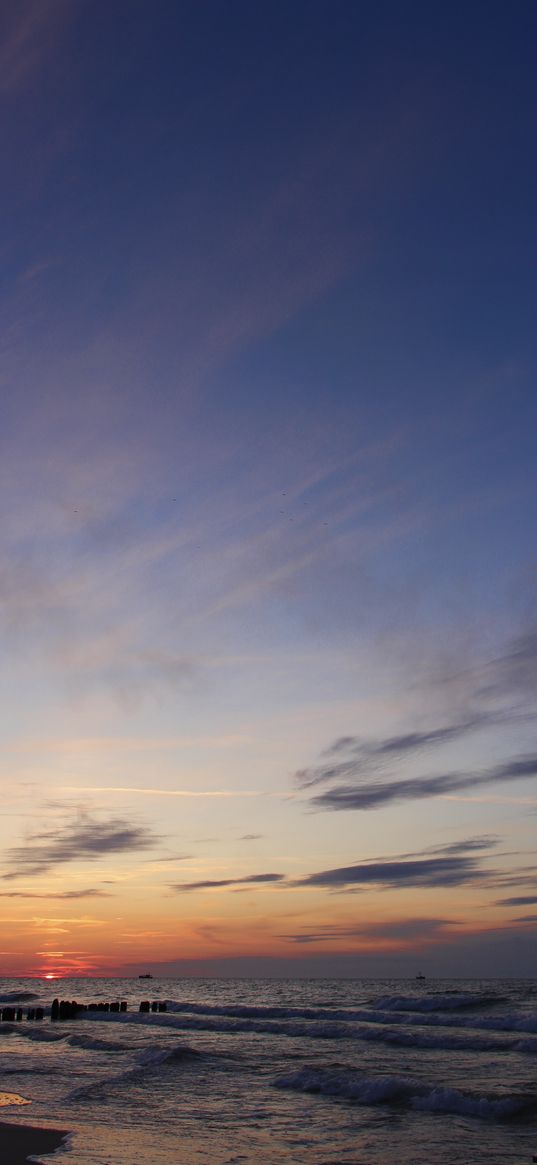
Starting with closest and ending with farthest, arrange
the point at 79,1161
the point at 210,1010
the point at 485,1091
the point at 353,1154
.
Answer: the point at 79,1161, the point at 353,1154, the point at 485,1091, the point at 210,1010

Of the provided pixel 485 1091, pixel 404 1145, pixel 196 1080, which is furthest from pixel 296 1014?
pixel 404 1145

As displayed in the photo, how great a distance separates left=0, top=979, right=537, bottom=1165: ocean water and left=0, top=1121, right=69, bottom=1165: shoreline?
1.55 ft

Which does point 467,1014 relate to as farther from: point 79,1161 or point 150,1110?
point 79,1161

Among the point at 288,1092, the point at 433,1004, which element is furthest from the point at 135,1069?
the point at 433,1004

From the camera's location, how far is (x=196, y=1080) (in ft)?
92.1

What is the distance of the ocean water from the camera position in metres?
16.8

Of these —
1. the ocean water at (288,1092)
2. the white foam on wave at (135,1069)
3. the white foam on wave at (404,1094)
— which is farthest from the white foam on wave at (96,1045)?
the white foam on wave at (404,1094)

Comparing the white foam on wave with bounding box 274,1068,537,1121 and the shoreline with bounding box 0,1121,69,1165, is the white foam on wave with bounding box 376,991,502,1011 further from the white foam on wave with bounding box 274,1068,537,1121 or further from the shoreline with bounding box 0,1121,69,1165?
the shoreline with bounding box 0,1121,69,1165

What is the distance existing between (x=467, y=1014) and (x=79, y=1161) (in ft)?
158

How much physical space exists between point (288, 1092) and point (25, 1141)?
427 inches

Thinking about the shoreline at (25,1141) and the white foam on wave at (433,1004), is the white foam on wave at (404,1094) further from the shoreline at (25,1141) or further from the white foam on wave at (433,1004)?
the white foam on wave at (433,1004)

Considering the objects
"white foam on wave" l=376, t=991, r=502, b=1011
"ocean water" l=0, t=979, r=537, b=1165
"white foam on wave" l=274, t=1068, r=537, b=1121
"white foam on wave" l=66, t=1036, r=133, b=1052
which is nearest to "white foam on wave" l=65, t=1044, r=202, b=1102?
"ocean water" l=0, t=979, r=537, b=1165

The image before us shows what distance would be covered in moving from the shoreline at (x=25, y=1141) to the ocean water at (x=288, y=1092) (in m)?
0.47

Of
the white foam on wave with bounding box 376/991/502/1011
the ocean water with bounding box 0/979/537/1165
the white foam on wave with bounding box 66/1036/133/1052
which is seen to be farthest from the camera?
the white foam on wave with bounding box 376/991/502/1011
